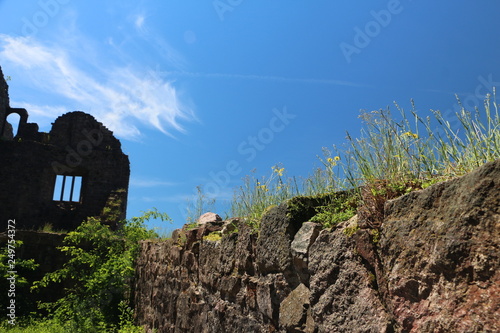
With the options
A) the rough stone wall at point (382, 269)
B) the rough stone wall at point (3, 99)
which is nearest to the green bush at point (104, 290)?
the rough stone wall at point (382, 269)

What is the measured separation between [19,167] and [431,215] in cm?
1590

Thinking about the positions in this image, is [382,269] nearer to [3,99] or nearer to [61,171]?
[61,171]

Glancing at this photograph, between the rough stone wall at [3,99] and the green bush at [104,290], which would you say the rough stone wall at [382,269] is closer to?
the green bush at [104,290]

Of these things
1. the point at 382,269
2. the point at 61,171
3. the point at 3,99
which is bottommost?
the point at 382,269

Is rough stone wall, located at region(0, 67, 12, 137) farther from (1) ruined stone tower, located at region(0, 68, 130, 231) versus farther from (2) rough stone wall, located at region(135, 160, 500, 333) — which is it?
(2) rough stone wall, located at region(135, 160, 500, 333)

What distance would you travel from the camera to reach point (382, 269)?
1667 mm

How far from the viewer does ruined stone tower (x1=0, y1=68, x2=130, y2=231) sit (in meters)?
14.1

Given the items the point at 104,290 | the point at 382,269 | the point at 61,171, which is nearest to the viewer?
the point at 382,269

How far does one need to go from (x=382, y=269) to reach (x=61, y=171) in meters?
15.7

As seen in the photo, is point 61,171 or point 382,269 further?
point 61,171

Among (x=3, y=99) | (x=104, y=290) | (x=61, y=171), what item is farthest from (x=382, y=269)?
(x=3, y=99)

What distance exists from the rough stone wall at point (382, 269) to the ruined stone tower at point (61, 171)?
11.4 meters

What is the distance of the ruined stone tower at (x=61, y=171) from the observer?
14.1m

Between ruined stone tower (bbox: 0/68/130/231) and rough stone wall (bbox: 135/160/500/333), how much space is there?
11.4 m
